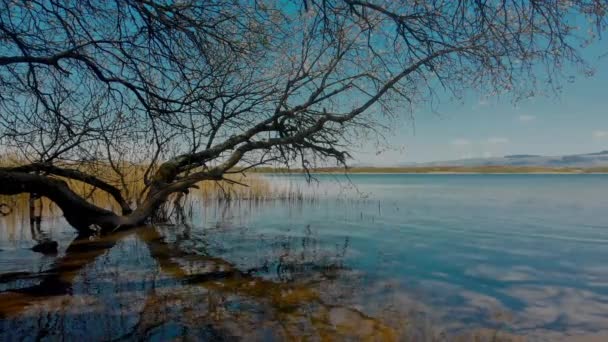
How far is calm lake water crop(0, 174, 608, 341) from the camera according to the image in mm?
4223

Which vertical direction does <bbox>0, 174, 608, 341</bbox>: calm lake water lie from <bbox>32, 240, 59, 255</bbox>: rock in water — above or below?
below

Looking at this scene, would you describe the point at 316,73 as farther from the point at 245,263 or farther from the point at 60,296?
the point at 60,296

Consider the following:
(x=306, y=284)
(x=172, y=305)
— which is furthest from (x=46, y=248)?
(x=306, y=284)

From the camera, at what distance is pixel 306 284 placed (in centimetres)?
577

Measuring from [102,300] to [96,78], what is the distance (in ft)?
9.29

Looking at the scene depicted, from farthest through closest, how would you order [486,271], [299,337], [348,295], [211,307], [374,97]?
[374,97] < [486,271] < [348,295] < [211,307] < [299,337]

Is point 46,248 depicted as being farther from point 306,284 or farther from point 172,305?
point 306,284

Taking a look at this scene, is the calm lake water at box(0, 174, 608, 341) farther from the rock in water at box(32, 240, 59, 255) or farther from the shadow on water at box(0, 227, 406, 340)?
the rock in water at box(32, 240, 59, 255)

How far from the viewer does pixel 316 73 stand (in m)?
11.6

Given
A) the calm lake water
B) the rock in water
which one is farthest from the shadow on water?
the rock in water

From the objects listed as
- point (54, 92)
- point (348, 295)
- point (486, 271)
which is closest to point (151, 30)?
point (54, 92)

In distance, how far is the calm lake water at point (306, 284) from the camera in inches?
166

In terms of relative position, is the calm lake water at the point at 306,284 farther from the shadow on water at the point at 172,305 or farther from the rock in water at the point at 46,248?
the rock in water at the point at 46,248

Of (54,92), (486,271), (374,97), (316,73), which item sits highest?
(316,73)
